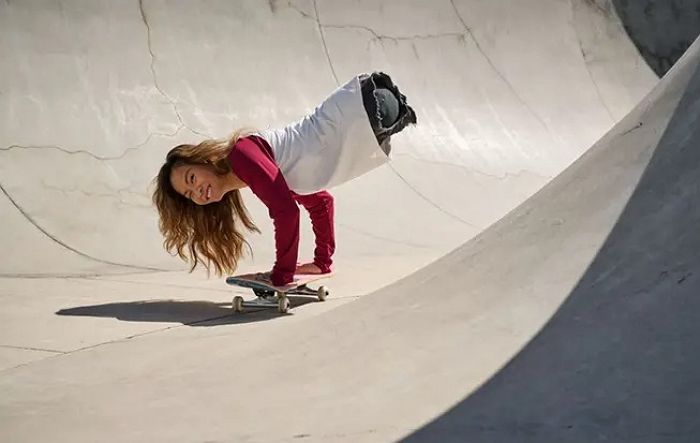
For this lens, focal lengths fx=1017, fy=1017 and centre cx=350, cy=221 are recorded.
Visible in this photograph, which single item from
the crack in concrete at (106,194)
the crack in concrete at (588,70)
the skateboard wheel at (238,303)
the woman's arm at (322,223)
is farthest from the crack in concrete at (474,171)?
the skateboard wheel at (238,303)

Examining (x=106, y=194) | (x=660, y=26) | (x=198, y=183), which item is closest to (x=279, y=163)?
(x=198, y=183)

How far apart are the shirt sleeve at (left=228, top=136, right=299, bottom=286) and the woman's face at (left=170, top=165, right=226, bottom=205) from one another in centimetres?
9

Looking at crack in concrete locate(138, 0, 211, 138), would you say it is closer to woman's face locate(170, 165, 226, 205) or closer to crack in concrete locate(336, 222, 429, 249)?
crack in concrete locate(336, 222, 429, 249)

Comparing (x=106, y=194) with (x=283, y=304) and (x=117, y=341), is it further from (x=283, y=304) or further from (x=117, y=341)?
(x=117, y=341)

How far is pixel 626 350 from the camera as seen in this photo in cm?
182

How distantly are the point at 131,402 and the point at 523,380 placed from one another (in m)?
0.91

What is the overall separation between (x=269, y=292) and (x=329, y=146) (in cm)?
61

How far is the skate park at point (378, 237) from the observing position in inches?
74.8

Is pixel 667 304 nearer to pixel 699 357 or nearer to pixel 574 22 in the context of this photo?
pixel 699 357

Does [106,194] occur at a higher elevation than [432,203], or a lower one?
lower

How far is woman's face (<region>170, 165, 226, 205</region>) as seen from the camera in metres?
3.67

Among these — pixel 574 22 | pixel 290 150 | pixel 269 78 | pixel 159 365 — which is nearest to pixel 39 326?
pixel 159 365

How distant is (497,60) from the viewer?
816 centimetres

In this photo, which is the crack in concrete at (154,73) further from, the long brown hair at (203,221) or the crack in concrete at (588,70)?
the crack in concrete at (588,70)
